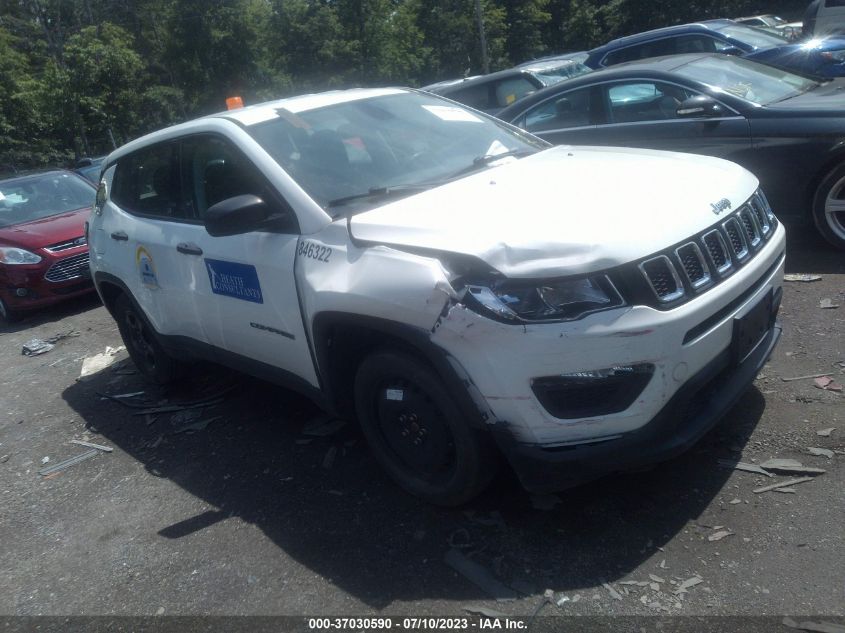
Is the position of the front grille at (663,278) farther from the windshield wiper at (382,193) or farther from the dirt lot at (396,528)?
the windshield wiper at (382,193)

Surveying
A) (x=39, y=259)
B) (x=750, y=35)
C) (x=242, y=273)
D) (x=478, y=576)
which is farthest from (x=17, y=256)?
(x=750, y=35)

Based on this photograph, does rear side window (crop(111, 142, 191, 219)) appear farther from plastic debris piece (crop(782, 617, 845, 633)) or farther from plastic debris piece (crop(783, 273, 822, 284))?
plastic debris piece (crop(783, 273, 822, 284))

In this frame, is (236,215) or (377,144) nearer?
(236,215)

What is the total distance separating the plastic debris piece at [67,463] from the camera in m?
4.96

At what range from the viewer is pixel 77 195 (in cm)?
1043

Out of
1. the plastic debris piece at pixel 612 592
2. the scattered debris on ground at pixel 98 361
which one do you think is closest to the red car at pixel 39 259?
the scattered debris on ground at pixel 98 361

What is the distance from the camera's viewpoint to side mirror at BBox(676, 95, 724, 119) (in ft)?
19.5

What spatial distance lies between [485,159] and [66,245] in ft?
22.0

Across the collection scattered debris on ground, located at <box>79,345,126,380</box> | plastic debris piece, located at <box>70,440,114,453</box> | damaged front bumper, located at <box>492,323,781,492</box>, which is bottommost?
scattered debris on ground, located at <box>79,345,126,380</box>

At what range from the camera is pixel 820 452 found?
139 inches

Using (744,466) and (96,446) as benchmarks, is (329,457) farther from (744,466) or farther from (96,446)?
(744,466)

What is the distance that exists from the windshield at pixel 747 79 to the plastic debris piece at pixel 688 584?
4519mm

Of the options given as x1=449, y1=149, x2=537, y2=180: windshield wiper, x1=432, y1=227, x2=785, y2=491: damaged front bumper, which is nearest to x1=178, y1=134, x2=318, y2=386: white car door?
x1=449, y1=149, x2=537, y2=180: windshield wiper

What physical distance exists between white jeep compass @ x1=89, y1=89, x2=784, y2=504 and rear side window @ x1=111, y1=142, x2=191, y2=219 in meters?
0.05
